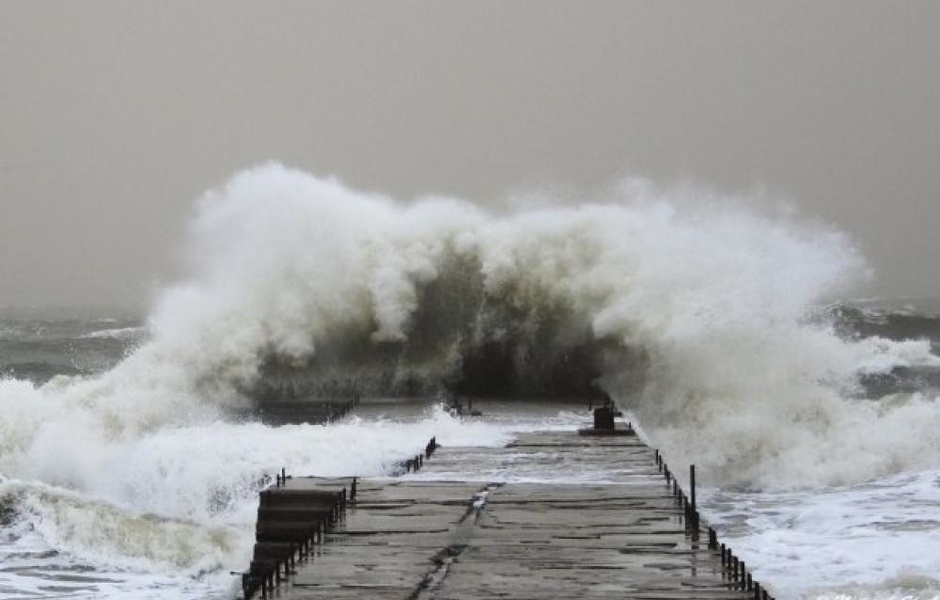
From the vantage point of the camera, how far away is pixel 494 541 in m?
10.4

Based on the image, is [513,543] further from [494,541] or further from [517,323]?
[517,323]

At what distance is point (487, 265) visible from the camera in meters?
30.8

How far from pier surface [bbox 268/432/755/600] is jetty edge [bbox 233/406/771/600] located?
1cm

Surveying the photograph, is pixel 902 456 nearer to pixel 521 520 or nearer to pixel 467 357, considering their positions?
pixel 467 357

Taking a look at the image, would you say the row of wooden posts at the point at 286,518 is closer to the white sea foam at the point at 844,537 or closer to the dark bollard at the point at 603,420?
the white sea foam at the point at 844,537

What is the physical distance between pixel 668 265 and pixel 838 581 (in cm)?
1627

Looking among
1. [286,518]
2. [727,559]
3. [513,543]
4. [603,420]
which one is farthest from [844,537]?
[286,518]

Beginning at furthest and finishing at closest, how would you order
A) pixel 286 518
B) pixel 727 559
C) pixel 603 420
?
1. pixel 603 420
2. pixel 286 518
3. pixel 727 559

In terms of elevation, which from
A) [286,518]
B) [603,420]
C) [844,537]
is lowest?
[844,537]

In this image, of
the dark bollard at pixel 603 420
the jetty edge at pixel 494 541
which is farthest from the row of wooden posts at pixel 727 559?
the dark bollard at pixel 603 420

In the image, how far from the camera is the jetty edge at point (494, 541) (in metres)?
8.79

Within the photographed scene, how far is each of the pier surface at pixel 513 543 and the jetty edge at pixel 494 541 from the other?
0.4 inches

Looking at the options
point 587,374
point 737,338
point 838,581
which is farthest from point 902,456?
point 838,581

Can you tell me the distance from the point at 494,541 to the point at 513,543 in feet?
0.51
